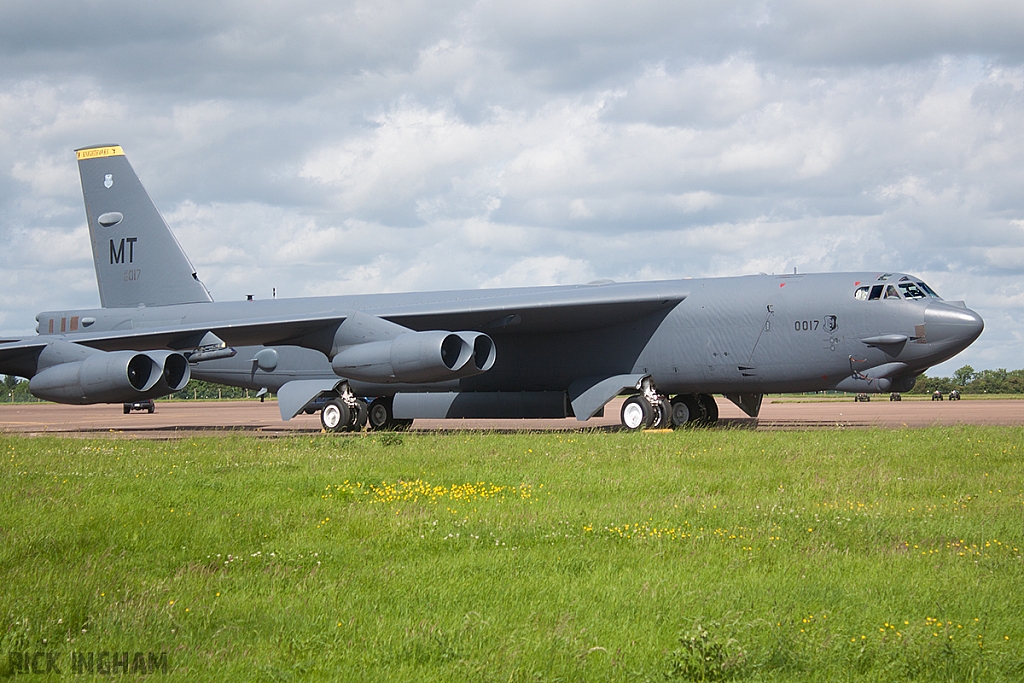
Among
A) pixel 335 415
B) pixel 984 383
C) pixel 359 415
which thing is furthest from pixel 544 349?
pixel 984 383

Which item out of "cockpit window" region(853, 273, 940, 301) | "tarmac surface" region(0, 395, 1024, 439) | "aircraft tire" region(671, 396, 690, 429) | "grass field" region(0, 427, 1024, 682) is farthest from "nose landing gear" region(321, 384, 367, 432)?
"cockpit window" region(853, 273, 940, 301)

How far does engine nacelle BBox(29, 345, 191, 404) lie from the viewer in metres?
21.1

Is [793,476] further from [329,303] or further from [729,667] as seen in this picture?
[329,303]

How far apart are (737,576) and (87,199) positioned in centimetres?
2650

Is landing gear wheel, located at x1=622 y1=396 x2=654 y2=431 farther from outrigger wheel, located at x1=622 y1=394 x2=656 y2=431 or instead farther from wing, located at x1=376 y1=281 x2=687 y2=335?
wing, located at x1=376 y1=281 x2=687 y2=335

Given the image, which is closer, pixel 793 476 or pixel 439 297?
pixel 793 476

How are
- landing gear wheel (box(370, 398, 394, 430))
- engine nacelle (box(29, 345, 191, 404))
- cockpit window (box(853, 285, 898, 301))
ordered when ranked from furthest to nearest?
landing gear wheel (box(370, 398, 394, 430))
engine nacelle (box(29, 345, 191, 404))
cockpit window (box(853, 285, 898, 301))

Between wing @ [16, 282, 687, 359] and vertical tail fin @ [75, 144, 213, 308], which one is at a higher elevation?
vertical tail fin @ [75, 144, 213, 308]

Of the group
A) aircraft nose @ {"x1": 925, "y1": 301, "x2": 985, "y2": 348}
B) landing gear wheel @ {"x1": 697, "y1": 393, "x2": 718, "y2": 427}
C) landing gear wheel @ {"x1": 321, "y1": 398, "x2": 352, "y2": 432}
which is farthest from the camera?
landing gear wheel @ {"x1": 321, "y1": 398, "x2": 352, "y2": 432}

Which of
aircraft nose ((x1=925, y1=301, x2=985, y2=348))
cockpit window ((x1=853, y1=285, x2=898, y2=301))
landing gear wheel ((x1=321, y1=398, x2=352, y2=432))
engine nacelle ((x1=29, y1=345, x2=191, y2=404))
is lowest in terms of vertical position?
landing gear wheel ((x1=321, y1=398, x2=352, y2=432))

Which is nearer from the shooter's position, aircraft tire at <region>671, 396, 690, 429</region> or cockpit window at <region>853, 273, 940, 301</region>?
cockpit window at <region>853, 273, 940, 301</region>

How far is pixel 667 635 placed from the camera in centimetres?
556

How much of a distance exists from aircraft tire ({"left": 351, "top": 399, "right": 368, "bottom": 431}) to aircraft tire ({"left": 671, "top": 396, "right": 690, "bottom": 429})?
7577 millimetres

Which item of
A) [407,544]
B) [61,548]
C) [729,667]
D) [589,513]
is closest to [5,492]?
[61,548]
